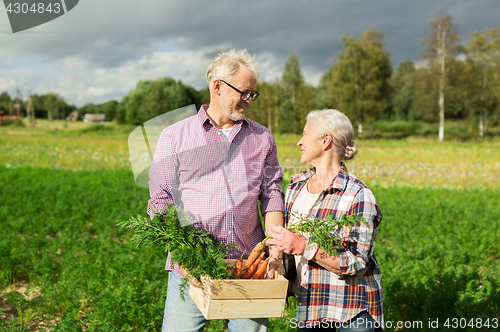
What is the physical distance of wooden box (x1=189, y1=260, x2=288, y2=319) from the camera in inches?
71.6

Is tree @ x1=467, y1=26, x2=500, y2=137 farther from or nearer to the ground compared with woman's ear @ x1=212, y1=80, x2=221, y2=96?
farther from the ground

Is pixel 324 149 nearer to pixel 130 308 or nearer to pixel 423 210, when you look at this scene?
pixel 130 308

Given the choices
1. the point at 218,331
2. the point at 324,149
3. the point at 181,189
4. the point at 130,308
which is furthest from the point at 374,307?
the point at 130,308

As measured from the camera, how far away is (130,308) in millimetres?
3406

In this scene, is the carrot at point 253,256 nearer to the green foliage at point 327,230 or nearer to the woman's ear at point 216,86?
the green foliage at point 327,230

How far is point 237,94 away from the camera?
2.17m

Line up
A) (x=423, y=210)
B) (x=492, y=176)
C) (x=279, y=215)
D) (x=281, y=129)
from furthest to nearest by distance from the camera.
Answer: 1. (x=281, y=129)
2. (x=492, y=176)
3. (x=423, y=210)
4. (x=279, y=215)

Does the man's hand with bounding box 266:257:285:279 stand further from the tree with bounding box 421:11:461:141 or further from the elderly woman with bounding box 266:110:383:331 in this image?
the tree with bounding box 421:11:461:141

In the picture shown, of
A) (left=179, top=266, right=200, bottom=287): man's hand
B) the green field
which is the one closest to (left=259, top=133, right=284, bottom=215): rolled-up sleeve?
(left=179, top=266, right=200, bottom=287): man's hand

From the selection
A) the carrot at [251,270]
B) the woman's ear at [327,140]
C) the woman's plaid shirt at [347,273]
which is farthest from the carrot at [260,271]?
the woman's ear at [327,140]

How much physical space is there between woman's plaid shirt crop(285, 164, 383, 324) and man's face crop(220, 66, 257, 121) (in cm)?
72

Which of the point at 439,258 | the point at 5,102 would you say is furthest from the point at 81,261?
the point at 5,102

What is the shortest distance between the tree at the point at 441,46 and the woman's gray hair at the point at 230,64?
1314 inches

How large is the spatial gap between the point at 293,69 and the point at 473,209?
2357 cm
